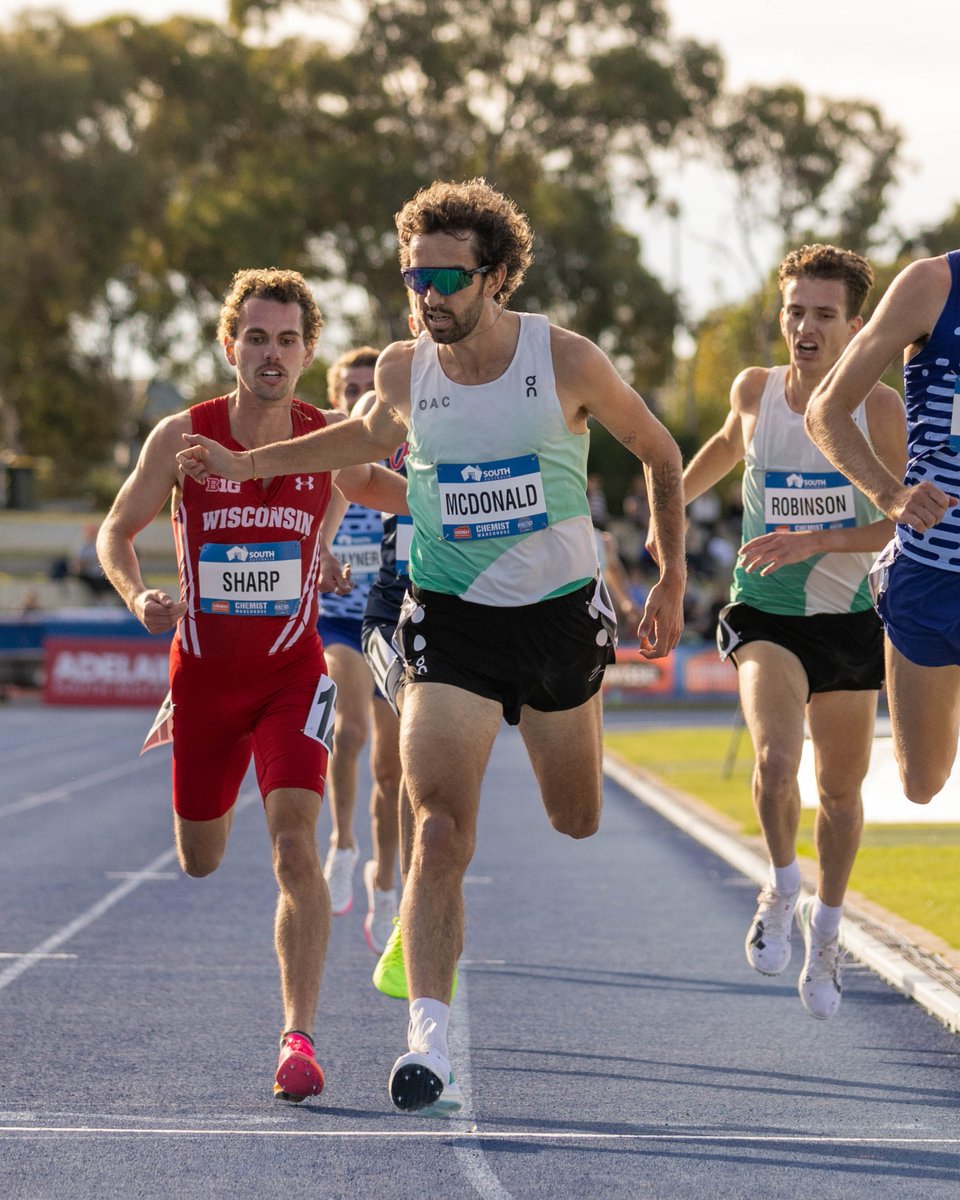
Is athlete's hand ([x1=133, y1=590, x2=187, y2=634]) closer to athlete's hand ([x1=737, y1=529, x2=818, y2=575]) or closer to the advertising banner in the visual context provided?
athlete's hand ([x1=737, y1=529, x2=818, y2=575])

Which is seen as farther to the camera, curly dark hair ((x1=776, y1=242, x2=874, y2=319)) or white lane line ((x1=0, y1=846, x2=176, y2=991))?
white lane line ((x1=0, y1=846, x2=176, y2=991))

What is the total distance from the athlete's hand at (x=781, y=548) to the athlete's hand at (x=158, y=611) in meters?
1.73

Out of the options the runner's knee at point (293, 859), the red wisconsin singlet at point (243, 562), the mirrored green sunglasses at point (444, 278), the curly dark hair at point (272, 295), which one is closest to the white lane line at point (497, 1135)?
the runner's knee at point (293, 859)

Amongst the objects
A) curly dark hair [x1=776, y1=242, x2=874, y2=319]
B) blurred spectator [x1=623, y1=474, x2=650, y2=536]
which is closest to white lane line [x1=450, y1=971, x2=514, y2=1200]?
curly dark hair [x1=776, y1=242, x2=874, y2=319]

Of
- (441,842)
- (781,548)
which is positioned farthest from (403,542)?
(441,842)

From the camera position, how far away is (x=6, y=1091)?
628cm

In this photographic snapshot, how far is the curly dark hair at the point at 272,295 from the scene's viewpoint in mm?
6578

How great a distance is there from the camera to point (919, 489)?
542cm

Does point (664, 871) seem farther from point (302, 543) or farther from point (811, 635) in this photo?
point (302, 543)

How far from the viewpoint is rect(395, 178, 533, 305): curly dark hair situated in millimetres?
5730

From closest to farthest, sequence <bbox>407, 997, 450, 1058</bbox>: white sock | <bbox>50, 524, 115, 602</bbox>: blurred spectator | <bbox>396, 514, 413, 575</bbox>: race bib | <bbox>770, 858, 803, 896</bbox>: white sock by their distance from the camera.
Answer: <bbox>407, 997, 450, 1058</bbox>: white sock
<bbox>770, 858, 803, 896</bbox>: white sock
<bbox>396, 514, 413, 575</bbox>: race bib
<bbox>50, 524, 115, 602</bbox>: blurred spectator

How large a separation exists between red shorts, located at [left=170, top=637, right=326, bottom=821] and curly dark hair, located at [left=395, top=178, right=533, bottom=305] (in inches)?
54.7

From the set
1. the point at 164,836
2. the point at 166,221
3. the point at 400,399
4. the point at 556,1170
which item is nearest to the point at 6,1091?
the point at 556,1170

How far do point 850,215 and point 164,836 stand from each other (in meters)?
43.3
